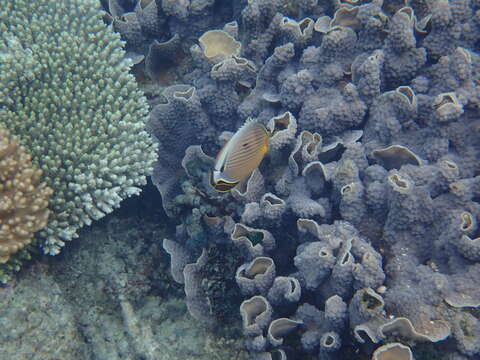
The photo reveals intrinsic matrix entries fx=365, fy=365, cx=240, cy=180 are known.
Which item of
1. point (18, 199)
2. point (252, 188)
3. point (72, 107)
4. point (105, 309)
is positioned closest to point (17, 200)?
point (18, 199)

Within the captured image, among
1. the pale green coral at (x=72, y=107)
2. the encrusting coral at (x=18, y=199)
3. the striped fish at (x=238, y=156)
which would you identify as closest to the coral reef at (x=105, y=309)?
the pale green coral at (x=72, y=107)

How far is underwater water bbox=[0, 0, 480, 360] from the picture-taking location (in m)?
2.64

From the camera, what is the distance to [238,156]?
250cm

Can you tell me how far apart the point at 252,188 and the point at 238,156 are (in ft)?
2.83

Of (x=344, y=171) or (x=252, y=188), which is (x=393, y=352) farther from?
(x=252, y=188)

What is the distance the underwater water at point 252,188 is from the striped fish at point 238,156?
15 millimetres

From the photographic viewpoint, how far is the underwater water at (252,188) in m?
2.64

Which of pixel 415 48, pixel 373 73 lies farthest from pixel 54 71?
pixel 415 48

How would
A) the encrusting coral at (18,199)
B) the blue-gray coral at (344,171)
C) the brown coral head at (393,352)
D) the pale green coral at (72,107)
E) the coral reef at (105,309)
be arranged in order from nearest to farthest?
the brown coral head at (393,352)
the blue-gray coral at (344,171)
the encrusting coral at (18,199)
the coral reef at (105,309)
the pale green coral at (72,107)

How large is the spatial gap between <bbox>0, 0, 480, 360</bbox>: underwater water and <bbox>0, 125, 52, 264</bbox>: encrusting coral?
0.01m

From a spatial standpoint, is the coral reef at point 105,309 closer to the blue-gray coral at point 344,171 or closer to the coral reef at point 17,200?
the coral reef at point 17,200

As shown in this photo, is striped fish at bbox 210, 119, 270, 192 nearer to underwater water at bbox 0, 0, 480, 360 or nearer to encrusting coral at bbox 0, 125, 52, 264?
underwater water at bbox 0, 0, 480, 360

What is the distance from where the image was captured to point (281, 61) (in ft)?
12.2

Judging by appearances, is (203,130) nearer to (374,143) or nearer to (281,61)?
(281,61)
